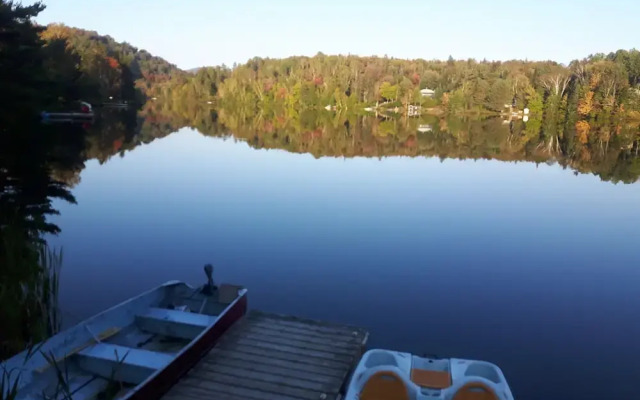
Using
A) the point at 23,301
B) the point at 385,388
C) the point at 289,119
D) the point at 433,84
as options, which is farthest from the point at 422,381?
the point at 433,84

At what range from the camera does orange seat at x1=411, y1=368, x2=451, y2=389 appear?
487 centimetres

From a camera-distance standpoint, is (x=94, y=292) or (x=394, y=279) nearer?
(x=94, y=292)

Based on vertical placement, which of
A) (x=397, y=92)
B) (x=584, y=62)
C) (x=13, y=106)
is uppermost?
(x=584, y=62)

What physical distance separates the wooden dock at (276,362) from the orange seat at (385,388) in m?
0.84

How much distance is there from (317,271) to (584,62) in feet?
240

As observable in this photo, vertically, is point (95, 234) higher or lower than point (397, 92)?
lower

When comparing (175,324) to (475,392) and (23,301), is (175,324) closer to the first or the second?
(23,301)

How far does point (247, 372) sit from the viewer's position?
18.4ft

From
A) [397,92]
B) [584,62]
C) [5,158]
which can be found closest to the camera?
[5,158]

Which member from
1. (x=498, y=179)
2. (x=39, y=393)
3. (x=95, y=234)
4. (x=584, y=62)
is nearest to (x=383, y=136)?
(x=498, y=179)

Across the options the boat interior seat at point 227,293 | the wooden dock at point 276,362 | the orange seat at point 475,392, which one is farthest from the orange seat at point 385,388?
the boat interior seat at point 227,293

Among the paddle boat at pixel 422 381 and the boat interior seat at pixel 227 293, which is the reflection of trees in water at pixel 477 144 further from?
the boat interior seat at pixel 227 293

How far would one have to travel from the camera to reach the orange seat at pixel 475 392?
431 centimetres

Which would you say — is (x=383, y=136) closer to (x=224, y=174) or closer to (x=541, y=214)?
(x=224, y=174)
